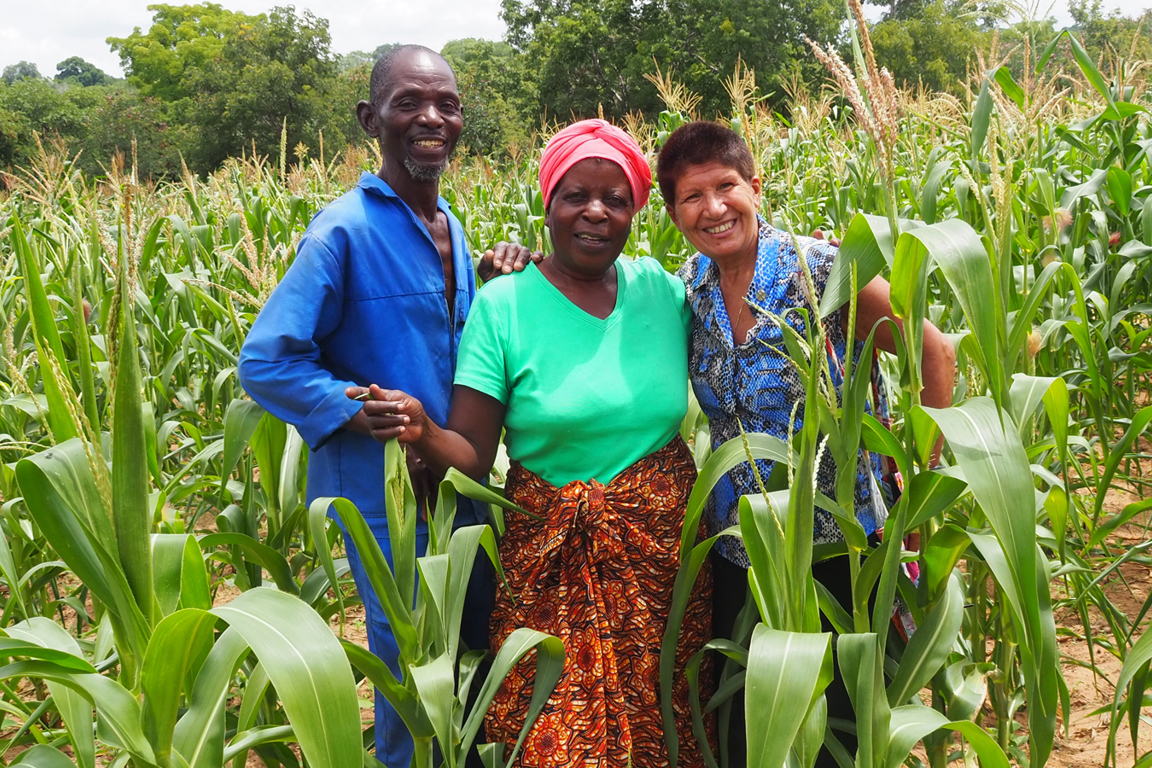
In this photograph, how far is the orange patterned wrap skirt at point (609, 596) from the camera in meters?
1.70

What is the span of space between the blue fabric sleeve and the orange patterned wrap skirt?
1.38 ft

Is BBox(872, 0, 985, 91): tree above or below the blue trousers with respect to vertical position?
above

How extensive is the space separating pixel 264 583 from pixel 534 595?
769mm

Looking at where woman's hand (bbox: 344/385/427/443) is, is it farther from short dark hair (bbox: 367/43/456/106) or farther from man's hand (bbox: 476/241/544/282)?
short dark hair (bbox: 367/43/456/106)

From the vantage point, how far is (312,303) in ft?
5.47

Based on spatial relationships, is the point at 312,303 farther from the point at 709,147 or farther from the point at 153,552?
the point at 709,147

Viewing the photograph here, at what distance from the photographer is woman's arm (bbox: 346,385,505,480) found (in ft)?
5.02

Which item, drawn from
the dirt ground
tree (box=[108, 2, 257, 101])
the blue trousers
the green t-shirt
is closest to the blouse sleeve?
the green t-shirt

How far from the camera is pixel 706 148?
5.61 feet

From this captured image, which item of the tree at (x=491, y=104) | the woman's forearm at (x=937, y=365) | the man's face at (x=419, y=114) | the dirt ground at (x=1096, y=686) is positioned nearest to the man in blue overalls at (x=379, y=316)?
the man's face at (x=419, y=114)

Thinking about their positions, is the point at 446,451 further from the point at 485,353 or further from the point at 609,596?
the point at 609,596

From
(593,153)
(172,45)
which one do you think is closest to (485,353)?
(593,153)

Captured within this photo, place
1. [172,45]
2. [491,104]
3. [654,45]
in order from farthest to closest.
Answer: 1. [172,45]
2. [491,104]
3. [654,45]

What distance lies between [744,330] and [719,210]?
0.24 metres
